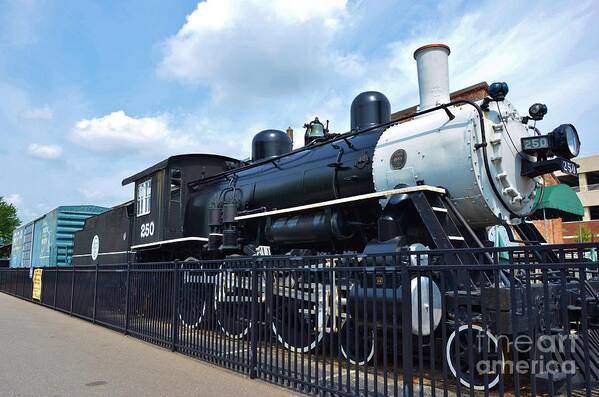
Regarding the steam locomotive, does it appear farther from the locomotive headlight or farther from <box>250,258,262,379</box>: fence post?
<box>250,258,262,379</box>: fence post

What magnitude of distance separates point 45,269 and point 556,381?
54.9 feet

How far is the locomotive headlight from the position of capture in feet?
20.4

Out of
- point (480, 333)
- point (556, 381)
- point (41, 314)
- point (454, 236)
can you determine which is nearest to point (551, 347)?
point (556, 381)

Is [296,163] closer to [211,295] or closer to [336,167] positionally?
[336,167]

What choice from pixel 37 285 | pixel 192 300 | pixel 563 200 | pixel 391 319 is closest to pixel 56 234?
pixel 37 285

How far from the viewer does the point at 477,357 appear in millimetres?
4641

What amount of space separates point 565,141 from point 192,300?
5.60m

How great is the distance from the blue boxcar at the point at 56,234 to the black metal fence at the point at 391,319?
60.2ft

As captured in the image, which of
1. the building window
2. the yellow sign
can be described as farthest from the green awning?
the yellow sign

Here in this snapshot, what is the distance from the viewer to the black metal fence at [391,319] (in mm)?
3725

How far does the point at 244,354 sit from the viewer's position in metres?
6.33

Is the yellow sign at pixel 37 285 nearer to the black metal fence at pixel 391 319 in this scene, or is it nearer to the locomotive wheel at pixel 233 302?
the black metal fence at pixel 391 319

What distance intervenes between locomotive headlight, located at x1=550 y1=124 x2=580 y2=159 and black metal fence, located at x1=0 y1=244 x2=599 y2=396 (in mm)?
1298

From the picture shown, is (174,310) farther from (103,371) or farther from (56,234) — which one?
(56,234)
